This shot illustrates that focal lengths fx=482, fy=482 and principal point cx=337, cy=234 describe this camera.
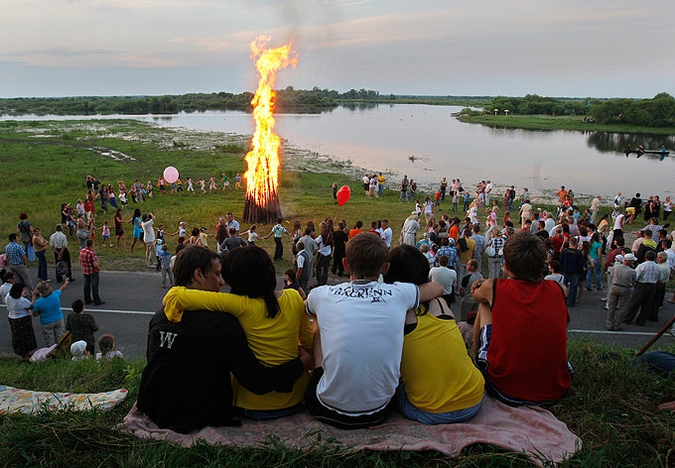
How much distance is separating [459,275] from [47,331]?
916 cm

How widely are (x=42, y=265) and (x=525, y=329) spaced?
1283 centimetres

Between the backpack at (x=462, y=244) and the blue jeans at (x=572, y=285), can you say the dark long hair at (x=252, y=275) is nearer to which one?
the backpack at (x=462, y=244)

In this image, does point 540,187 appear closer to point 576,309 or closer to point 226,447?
point 576,309

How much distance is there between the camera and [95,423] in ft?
11.6

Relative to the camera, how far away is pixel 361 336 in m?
3.07

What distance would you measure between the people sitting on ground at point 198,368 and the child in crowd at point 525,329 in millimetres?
1445

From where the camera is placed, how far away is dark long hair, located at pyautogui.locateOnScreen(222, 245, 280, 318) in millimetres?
3248

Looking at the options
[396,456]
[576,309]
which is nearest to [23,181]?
[576,309]

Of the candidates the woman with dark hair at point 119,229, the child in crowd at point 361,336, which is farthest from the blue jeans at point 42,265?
the child in crowd at point 361,336

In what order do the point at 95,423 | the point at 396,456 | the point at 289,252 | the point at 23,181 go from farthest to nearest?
the point at 23,181
the point at 289,252
the point at 95,423
the point at 396,456

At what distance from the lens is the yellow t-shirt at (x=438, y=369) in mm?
3291

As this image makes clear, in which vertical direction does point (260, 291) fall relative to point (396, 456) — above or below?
above

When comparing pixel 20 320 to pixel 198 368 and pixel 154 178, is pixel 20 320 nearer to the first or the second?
pixel 198 368

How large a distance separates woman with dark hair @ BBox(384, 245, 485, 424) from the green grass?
11.6 inches
